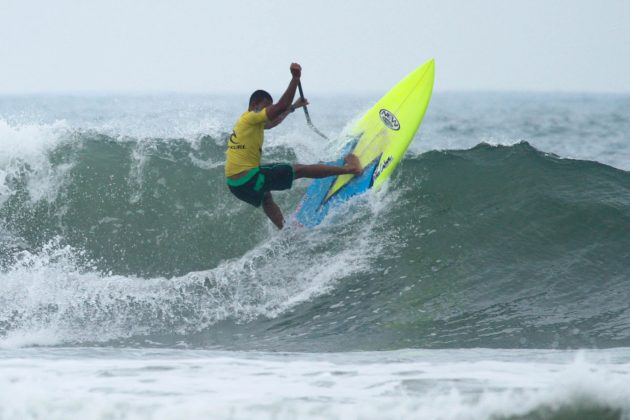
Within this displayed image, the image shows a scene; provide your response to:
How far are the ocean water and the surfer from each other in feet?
2.40

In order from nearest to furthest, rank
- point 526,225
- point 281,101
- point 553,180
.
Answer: point 281,101
point 526,225
point 553,180

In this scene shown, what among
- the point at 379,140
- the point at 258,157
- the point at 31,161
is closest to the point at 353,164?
the point at 379,140

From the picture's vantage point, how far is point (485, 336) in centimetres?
583

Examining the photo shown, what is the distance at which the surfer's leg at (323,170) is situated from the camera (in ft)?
23.4

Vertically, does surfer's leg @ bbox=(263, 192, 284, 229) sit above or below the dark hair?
below

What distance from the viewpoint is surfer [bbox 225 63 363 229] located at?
6598mm

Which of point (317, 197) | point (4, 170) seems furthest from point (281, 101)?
point (4, 170)

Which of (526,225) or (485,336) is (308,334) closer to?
(485,336)

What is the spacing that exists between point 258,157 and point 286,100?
27.2 inches

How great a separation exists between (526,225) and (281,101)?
2896mm

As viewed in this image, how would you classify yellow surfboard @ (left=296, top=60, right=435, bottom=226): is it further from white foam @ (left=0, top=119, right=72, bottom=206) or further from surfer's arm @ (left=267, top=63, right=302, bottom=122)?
white foam @ (left=0, top=119, right=72, bottom=206)

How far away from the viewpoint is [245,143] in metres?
6.77

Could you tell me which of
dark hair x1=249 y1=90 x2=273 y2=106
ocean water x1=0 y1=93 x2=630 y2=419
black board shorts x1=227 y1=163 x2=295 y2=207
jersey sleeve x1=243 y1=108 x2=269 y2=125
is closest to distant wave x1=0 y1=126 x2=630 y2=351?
ocean water x1=0 y1=93 x2=630 y2=419

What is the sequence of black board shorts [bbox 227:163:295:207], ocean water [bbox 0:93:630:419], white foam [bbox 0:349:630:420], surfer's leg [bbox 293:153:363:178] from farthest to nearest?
1. surfer's leg [bbox 293:153:363:178]
2. black board shorts [bbox 227:163:295:207]
3. ocean water [bbox 0:93:630:419]
4. white foam [bbox 0:349:630:420]
